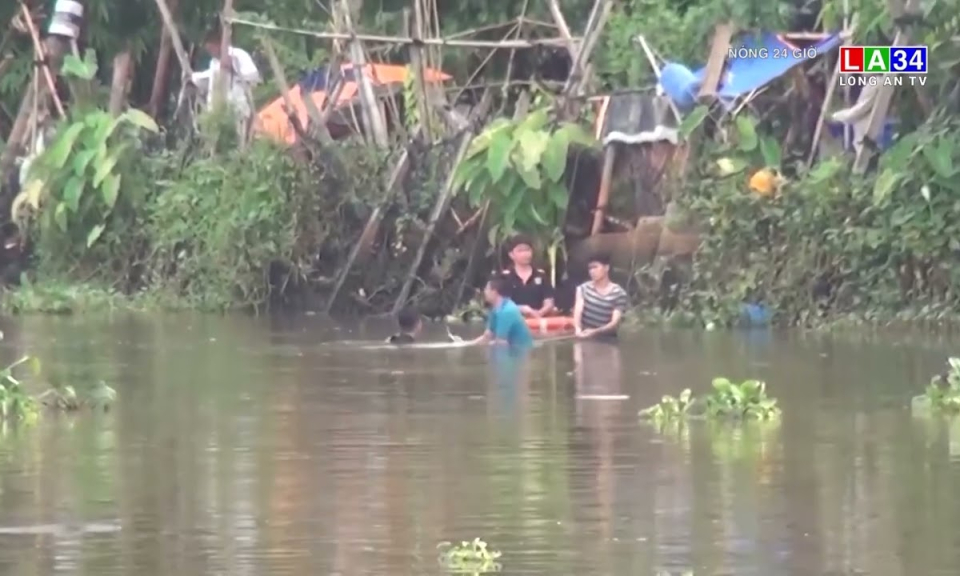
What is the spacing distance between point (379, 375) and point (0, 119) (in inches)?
649

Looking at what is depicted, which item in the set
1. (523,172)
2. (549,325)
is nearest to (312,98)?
(523,172)

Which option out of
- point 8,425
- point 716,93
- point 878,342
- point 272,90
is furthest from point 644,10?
point 8,425

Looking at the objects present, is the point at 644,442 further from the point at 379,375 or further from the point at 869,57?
the point at 869,57

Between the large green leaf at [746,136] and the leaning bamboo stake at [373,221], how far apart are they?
4.00 m

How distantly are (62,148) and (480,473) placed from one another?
18.6 m

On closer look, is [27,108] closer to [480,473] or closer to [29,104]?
[29,104]

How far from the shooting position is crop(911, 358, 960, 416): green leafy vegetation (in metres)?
15.6

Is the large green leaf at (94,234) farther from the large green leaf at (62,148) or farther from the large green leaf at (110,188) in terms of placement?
the large green leaf at (62,148)

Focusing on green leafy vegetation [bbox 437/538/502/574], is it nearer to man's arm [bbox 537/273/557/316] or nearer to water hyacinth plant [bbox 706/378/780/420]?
water hyacinth plant [bbox 706/378/780/420]

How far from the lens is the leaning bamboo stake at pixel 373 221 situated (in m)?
28.0

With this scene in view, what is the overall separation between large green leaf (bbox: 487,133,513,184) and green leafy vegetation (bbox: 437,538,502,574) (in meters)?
16.4

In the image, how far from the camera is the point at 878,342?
22.1 metres

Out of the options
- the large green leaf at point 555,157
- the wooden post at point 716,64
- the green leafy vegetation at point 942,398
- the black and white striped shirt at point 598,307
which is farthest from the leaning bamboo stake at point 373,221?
the green leafy vegetation at point 942,398

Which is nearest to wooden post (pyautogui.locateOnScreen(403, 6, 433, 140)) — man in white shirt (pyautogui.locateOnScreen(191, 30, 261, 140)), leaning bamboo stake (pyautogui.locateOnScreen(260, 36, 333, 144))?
leaning bamboo stake (pyautogui.locateOnScreen(260, 36, 333, 144))
